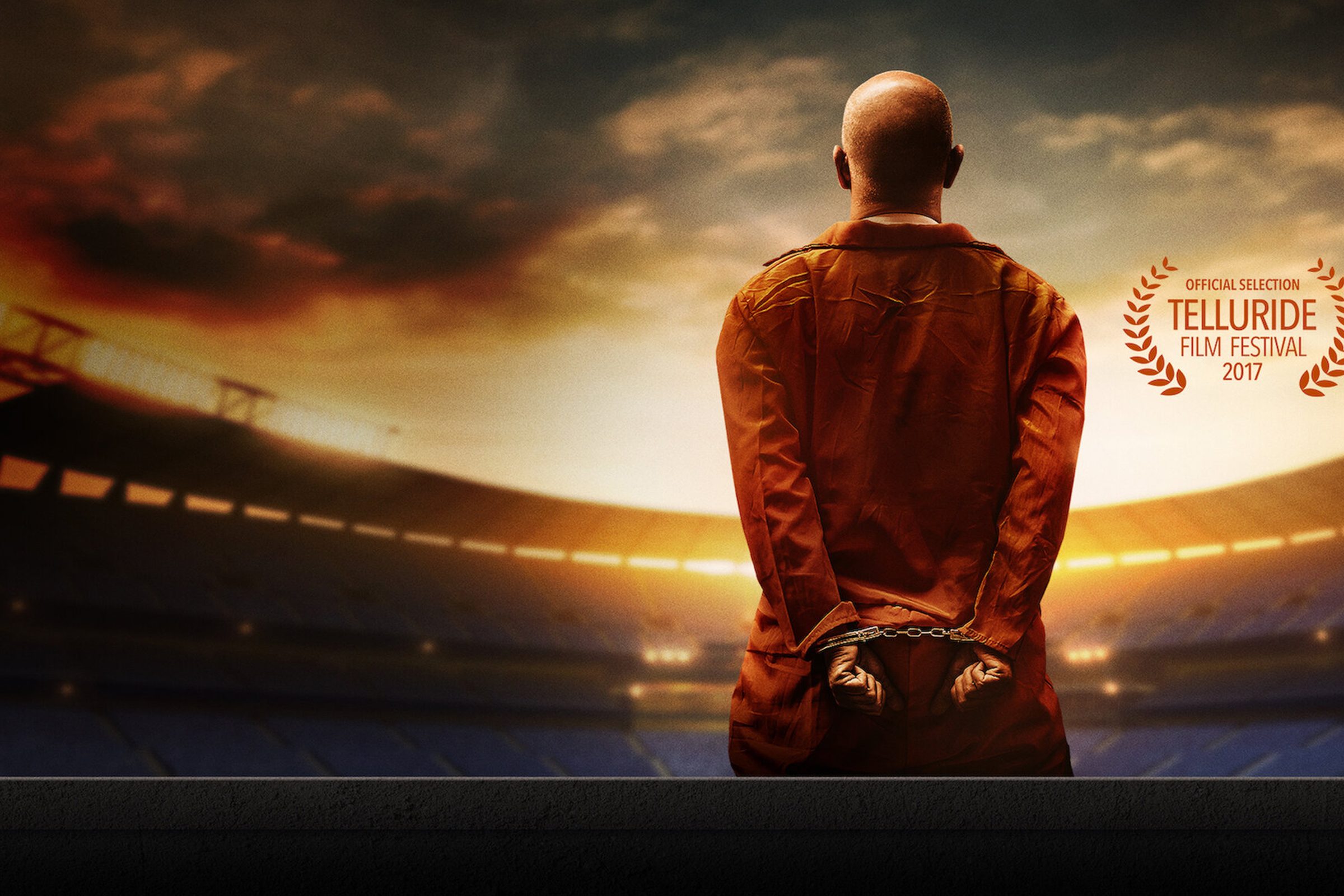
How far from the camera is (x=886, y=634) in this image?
1580 millimetres

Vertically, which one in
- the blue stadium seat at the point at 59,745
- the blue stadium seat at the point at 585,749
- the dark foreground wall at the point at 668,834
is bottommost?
the blue stadium seat at the point at 59,745

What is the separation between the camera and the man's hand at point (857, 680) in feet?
5.00

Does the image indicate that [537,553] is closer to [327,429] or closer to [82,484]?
[327,429]

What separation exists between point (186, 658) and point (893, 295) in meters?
17.4

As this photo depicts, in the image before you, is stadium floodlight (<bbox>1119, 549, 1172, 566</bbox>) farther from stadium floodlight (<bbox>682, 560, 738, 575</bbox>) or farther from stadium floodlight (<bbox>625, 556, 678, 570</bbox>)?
stadium floodlight (<bbox>625, 556, 678, 570</bbox>)

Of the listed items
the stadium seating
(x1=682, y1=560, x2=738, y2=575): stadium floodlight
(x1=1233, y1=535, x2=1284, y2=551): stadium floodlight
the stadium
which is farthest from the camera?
(x1=682, y1=560, x2=738, y2=575): stadium floodlight

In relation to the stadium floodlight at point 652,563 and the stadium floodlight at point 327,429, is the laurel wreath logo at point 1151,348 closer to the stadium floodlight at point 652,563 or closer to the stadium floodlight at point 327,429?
the stadium floodlight at point 652,563

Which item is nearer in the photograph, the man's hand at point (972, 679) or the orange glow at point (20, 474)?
the man's hand at point (972, 679)

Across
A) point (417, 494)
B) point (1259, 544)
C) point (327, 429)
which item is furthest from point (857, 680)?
point (1259, 544)

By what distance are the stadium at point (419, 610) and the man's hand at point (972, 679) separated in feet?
47.2

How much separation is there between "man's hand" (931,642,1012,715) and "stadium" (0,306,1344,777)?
566 inches

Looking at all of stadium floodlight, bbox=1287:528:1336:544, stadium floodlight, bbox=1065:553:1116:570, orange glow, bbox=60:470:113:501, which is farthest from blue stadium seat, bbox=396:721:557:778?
stadium floodlight, bbox=1287:528:1336:544

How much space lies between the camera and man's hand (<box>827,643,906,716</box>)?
1.52 m

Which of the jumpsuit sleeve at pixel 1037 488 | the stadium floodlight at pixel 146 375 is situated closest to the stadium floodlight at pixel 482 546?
the stadium floodlight at pixel 146 375
